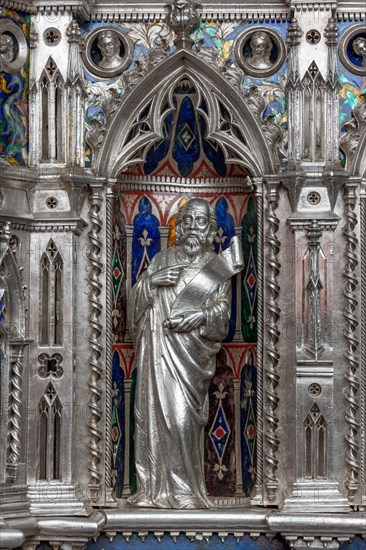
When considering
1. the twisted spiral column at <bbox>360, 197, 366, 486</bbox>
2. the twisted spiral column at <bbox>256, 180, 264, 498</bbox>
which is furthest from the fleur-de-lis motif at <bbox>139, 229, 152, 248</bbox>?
the twisted spiral column at <bbox>360, 197, 366, 486</bbox>

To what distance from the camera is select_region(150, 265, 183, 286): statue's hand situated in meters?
15.6

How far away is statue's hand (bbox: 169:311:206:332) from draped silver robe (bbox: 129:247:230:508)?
54 mm

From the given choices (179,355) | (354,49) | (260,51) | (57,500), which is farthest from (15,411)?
(354,49)

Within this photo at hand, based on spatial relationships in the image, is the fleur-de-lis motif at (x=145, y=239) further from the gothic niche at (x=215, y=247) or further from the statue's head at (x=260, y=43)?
the statue's head at (x=260, y=43)

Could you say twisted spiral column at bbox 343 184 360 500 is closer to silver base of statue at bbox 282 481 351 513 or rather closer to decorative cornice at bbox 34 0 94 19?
silver base of statue at bbox 282 481 351 513

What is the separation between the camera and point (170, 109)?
616 inches

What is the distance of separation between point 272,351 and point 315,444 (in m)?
0.89

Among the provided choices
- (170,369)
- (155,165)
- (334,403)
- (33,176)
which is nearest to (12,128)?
(33,176)

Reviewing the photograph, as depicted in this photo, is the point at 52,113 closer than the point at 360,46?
Yes

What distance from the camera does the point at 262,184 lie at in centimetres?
1552

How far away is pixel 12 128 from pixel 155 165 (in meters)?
1.53

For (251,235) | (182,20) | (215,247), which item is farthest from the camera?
(215,247)

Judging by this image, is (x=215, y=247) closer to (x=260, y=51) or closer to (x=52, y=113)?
(x=260, y=51)

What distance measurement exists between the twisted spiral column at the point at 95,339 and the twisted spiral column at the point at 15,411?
0.64 metres
